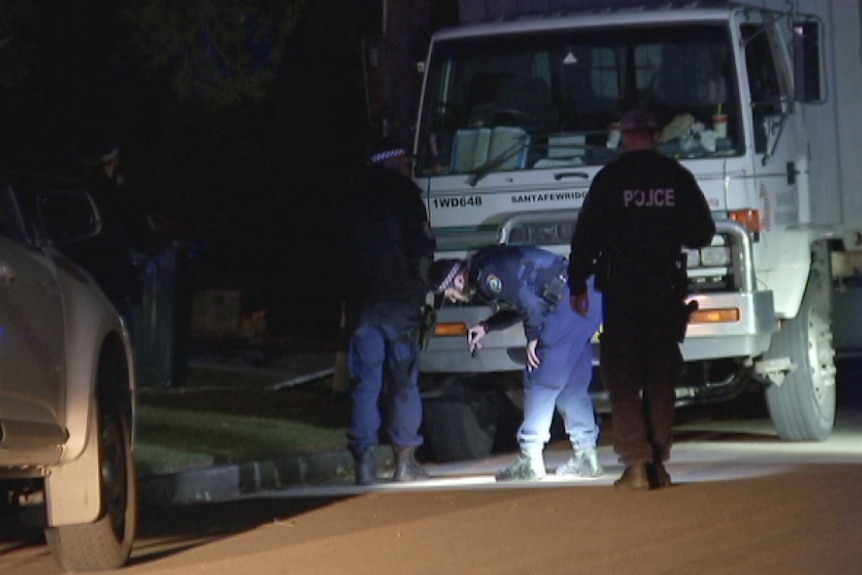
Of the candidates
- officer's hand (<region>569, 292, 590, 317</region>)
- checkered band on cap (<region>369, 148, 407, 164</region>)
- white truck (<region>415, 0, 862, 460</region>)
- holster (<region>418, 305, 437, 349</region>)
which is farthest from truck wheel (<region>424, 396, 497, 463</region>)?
officer's hand (<region>569, 292, 590, 317</region>)

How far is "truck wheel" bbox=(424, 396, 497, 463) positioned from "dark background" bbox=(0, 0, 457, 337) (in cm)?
977

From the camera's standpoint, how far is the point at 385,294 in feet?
38.0

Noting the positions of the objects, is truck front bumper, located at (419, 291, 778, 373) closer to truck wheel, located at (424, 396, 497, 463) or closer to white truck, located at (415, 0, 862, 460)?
white truck, located at (415, 0, 862, 460)

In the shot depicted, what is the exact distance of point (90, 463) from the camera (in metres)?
8.37

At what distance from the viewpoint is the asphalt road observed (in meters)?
8.37

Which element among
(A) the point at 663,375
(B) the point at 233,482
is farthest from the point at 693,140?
(B) the point at 233,482

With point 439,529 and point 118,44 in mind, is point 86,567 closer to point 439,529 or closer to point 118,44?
point 439,529

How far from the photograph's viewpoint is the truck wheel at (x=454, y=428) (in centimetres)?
1319

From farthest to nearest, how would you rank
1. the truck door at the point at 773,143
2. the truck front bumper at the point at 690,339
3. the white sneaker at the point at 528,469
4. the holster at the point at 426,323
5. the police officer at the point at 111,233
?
the police officer at the point at 111,233, the truck door at the point at 773,143, the truck front bumper at the point at 690,339, the holster at the point at 426,323, the white sneaker at the point at 528,469

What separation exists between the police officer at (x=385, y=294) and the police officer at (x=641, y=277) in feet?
4.55

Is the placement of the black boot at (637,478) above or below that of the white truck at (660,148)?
below

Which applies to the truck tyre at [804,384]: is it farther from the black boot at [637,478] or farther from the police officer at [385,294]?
the black boot at [637,478]

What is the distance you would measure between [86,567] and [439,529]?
1744 mm

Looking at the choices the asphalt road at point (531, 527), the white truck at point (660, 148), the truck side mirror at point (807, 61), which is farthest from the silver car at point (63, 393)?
the truck side mirror at point (807, 61)
